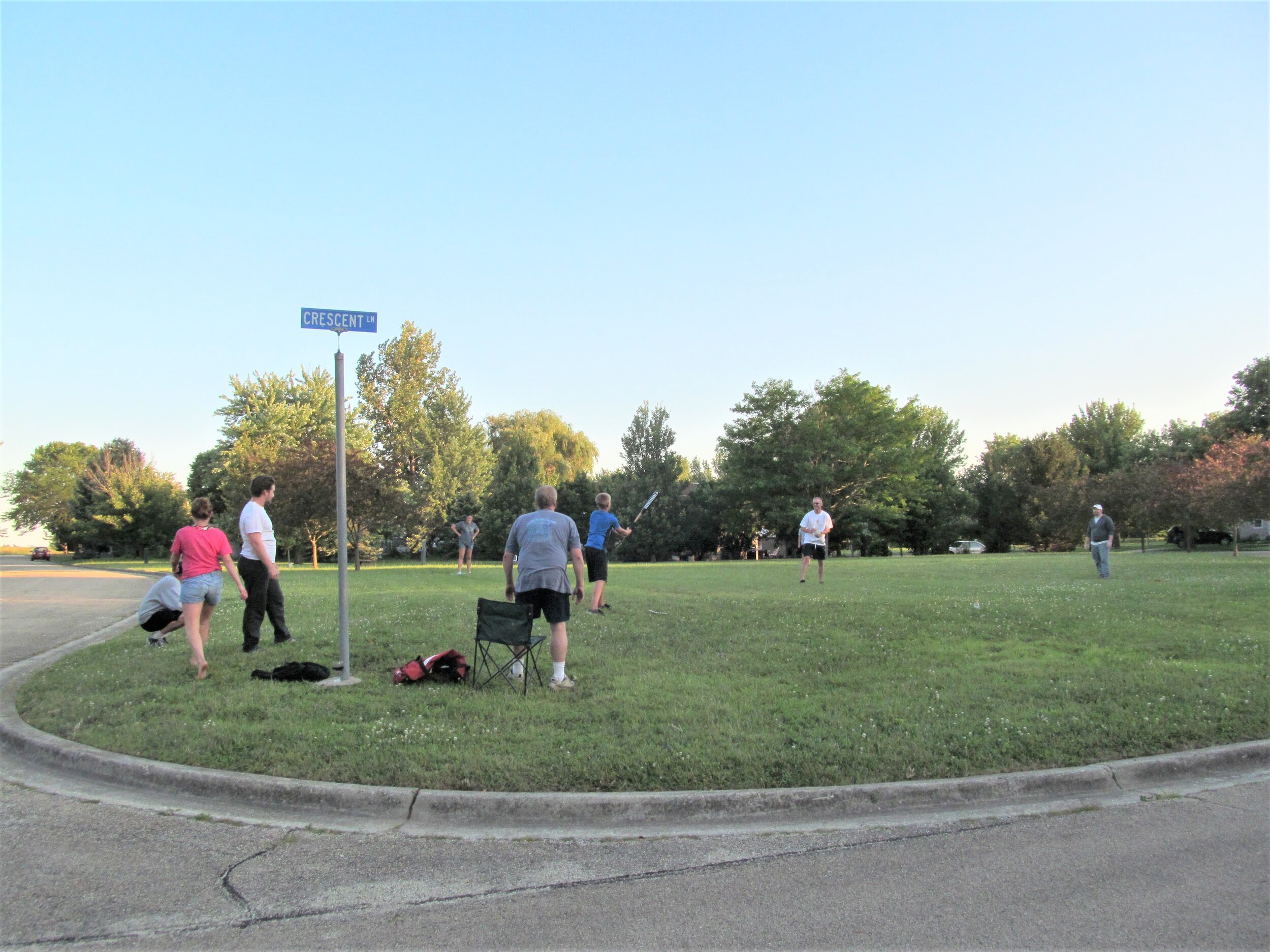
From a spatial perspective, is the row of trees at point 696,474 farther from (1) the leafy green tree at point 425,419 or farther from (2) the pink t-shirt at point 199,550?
(2) the pink t-shirt at point 199,550

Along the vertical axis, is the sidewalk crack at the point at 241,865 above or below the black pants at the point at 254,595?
below

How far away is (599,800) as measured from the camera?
496 cm

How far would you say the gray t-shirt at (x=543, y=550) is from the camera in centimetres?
762

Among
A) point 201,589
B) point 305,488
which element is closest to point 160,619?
point 201,589

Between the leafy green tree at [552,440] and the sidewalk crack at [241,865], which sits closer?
the sidewalk crack at [241,865]

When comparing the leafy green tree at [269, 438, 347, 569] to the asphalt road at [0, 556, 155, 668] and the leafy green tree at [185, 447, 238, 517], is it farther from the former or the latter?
the leafy green tree at [185, 447, 238, 517]

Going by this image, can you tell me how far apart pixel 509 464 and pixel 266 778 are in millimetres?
58806

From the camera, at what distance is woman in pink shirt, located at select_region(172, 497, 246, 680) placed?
8.17 m

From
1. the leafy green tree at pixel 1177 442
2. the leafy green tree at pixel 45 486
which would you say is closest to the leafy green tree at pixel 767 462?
the leafy green tree at pixel 1177 442

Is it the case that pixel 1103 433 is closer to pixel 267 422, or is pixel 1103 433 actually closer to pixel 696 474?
pixel 696 474

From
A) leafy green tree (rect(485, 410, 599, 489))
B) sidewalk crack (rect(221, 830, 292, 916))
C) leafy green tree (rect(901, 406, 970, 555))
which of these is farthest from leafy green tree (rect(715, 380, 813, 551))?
sidewalk crack (rect(221, 830, 292, 916))

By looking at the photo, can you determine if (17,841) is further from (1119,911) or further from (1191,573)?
(1191,573)

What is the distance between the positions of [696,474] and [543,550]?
6493 cm

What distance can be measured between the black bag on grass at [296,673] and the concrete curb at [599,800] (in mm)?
2002
